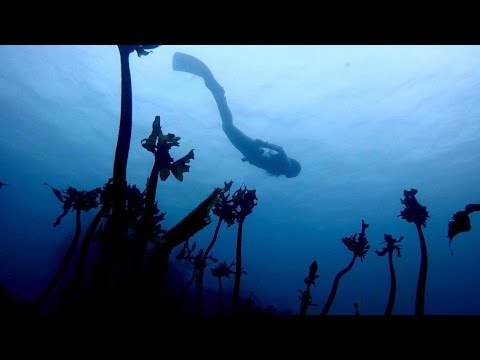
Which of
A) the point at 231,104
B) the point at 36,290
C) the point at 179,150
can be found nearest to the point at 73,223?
the point at 36,290

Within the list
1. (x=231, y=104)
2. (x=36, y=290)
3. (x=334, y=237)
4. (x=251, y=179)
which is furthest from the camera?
(x=334, y=237)

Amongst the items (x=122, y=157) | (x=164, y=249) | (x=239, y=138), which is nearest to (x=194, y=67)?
(x=239, y=138)

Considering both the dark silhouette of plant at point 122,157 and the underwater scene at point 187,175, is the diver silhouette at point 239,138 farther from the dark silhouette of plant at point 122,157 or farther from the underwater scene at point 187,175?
the dark silhouette of plant at point 122,157

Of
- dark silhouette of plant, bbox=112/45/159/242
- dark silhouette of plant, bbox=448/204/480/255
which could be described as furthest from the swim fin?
dark silhouette of plant, bbox=448/204/480/255

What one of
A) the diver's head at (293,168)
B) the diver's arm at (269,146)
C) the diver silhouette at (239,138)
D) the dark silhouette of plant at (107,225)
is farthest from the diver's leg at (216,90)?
the dark silhouette of plant at (107,225)

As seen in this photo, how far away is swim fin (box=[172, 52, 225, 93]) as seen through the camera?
2495 cm

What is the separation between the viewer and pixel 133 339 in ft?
7.58

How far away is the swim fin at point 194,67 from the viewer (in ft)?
81.9

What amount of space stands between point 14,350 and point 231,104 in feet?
98.8

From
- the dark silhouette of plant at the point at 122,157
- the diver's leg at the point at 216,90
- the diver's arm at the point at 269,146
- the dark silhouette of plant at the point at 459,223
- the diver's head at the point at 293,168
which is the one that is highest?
the diver's leg at the point at 216,90

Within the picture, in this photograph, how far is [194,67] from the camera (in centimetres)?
2566

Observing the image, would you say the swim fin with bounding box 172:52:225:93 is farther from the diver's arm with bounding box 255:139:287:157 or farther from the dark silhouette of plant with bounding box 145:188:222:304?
the dark silhouette of plant with bounding box 145:188:222:304
